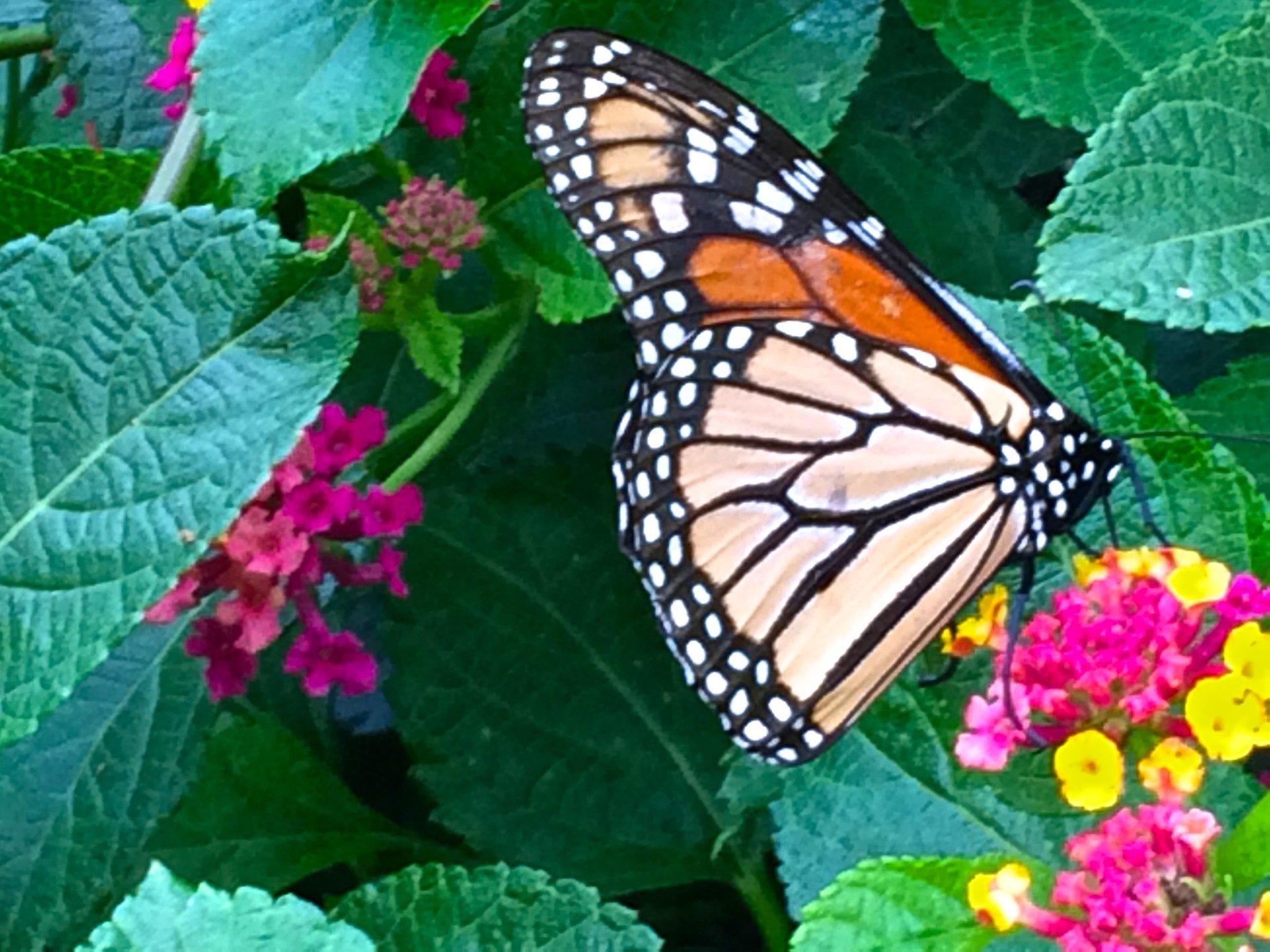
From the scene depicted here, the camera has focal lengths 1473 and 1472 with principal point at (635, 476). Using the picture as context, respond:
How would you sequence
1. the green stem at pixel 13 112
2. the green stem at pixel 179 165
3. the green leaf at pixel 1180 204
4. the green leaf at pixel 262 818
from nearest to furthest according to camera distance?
the green leaf at pixel 1180 204
the green stem at pixel 179 165
the green leaf at pixel 262 818
the green stem at pixel 13 112

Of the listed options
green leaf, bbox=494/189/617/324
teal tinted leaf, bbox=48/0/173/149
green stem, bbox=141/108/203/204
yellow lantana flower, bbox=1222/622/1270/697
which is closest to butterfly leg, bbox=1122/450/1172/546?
yellow lantana flower, bbox=1222/622/1270/697

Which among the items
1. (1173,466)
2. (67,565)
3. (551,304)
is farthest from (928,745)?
(67,565)

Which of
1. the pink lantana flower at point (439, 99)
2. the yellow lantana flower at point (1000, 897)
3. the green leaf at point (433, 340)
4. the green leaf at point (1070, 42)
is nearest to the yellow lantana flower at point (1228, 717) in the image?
the yellow lantana flower at point (1000, 897)

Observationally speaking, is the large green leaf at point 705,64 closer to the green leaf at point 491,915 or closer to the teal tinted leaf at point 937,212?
the teal tinted leaf at point 937,212

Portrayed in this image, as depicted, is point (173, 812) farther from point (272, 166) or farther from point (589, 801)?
point (272, 166)

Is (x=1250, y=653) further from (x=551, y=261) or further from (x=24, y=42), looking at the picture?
(x=24, y=42)

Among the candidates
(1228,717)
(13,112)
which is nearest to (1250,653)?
(1228,717)
